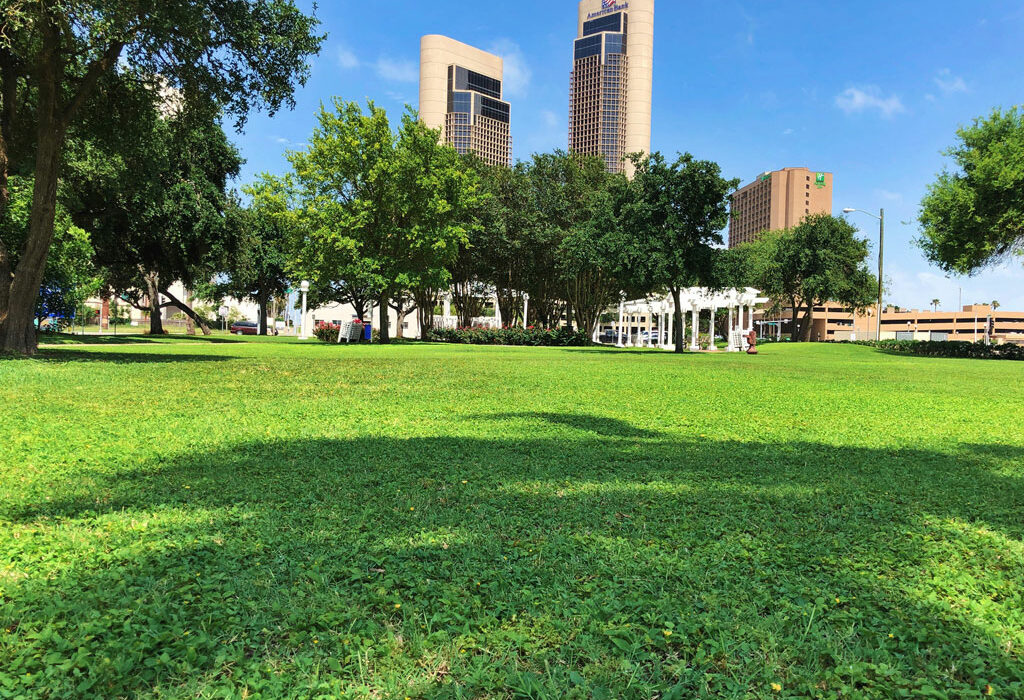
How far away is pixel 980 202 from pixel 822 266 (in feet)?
100.0

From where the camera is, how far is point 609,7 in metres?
166

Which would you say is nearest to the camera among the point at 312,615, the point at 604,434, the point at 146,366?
the point at 312,615

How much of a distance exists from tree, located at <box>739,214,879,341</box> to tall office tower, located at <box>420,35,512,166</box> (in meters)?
70.8

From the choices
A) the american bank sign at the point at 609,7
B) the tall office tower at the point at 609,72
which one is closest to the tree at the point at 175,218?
the tall office tower at the point at 609,72

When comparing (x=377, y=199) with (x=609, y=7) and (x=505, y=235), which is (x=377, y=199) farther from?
(x=609, y=7)

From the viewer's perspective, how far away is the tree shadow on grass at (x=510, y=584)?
1.88 metres

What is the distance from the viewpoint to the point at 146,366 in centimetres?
1280

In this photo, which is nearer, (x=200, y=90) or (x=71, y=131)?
(x=200, y=90)

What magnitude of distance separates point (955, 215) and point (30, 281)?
32922mm

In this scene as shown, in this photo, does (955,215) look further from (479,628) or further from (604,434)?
(479,628)

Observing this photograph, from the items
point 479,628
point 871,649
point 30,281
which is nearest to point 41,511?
point 479,628

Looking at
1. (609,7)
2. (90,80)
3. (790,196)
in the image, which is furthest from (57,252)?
(609,7)

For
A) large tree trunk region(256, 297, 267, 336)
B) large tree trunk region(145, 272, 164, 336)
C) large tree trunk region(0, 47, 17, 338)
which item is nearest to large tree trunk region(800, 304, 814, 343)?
large tree trunk region(256, 297, 267, 336)

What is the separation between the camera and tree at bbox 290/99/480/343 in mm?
32625
